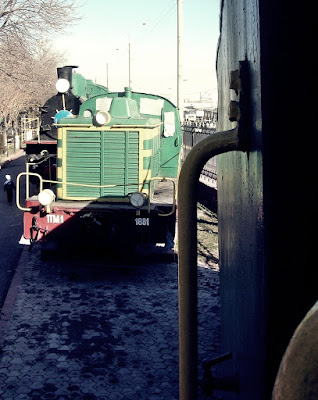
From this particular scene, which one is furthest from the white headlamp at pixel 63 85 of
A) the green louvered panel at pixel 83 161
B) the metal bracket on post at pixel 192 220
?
the metal bracket on post at pixel 192 220

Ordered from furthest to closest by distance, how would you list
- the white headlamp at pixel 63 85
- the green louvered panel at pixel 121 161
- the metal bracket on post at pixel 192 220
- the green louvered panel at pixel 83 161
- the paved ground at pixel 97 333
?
the white headlamp at pixel 63 85 < the green louvered panel at pixel 83 161 < the green louvered panel at pixel 121 161 < the paved ground at pixel 97 333 < the metal bracket on post at pixel 192 220

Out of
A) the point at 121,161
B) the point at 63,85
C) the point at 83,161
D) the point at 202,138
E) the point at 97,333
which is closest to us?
the point at 97,333

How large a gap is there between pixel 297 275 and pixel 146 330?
493 centimetres

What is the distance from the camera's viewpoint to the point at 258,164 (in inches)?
46.4

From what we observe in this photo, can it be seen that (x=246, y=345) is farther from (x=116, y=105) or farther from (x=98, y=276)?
(x=116, y=105)

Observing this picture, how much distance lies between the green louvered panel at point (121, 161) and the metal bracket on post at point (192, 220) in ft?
21.4

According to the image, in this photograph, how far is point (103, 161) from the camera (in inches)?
320

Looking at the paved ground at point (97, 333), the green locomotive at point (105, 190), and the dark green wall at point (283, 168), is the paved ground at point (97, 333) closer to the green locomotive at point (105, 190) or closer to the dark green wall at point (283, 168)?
the green locomotive at point (105, 190)

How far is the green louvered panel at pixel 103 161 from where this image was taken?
8.00m

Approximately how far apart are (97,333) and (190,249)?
463 cm

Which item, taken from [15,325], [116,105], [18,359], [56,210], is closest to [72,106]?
[116,105]

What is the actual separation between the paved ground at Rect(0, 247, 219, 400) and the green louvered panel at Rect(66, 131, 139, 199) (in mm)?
1474

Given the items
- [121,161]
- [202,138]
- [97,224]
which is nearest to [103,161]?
[121,161]

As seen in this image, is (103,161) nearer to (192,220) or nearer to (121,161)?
(121,161)
